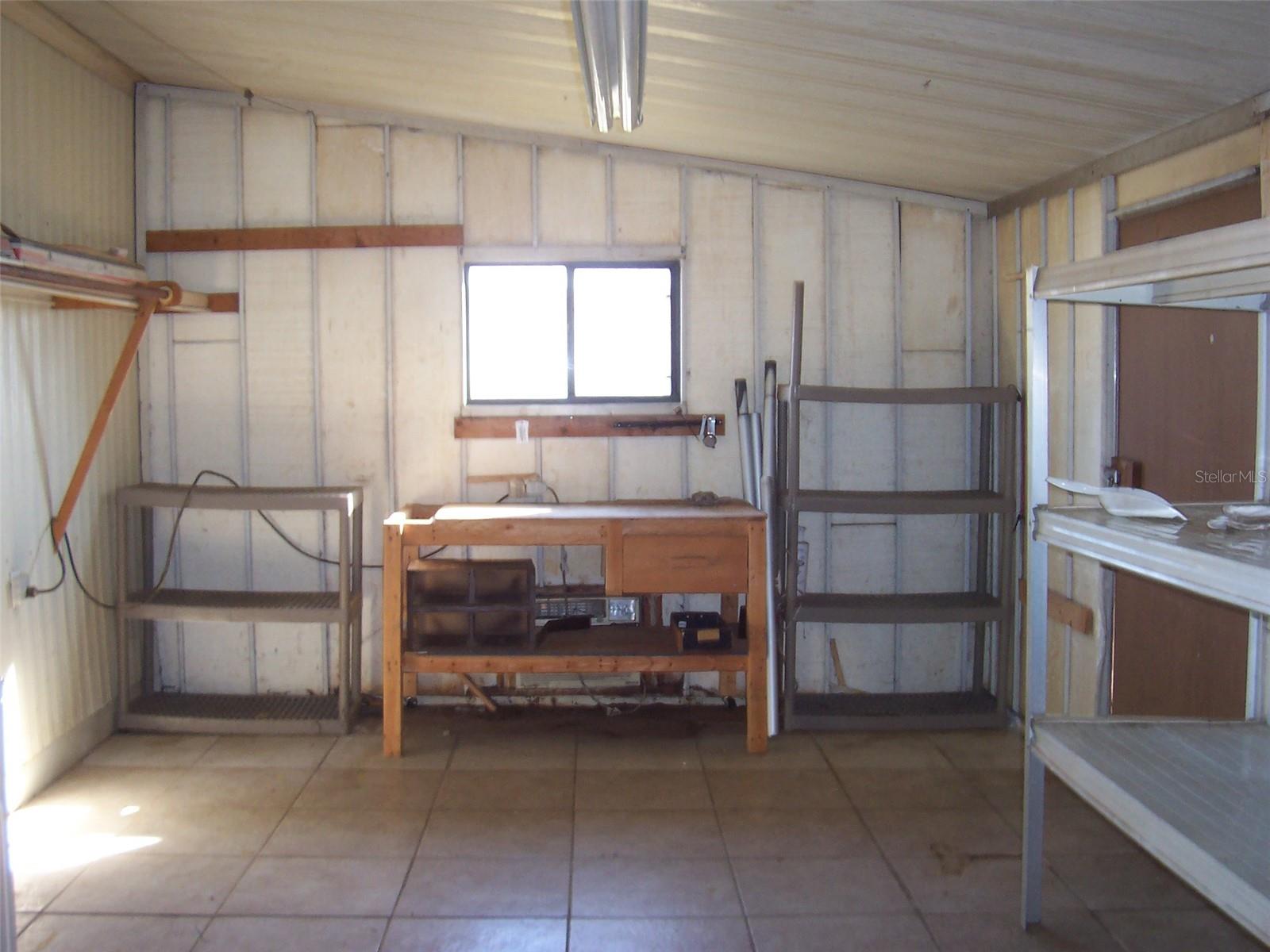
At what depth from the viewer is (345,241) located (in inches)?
173

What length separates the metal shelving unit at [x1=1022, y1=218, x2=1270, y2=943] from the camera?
70.5 inches

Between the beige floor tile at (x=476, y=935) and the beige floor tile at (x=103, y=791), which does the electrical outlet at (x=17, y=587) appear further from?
the beige floor tile at (x=476, y=935)

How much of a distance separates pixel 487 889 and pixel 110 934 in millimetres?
1040

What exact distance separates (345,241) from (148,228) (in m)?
0.93

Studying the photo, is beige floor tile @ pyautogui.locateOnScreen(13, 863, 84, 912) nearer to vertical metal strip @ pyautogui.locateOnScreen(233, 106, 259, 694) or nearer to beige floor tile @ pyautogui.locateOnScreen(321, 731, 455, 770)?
beige floor tile @ pyautogui.locateOnScreen(321, 731, 455, 770)

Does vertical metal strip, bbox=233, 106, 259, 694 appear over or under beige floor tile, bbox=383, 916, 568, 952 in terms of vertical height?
over

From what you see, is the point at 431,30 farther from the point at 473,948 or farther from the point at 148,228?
the point at 473,948

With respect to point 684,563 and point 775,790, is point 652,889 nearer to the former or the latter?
point 775,790

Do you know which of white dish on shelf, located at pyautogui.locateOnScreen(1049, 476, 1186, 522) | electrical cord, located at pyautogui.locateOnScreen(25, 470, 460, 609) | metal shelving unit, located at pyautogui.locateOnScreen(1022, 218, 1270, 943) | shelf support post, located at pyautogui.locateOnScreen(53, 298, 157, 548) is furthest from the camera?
electrical cord, located at pyautogui.locateOnScreen(25, 470, 460, 609)

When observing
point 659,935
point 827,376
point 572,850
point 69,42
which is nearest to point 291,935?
point 572,850

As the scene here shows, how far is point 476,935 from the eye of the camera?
2656mm

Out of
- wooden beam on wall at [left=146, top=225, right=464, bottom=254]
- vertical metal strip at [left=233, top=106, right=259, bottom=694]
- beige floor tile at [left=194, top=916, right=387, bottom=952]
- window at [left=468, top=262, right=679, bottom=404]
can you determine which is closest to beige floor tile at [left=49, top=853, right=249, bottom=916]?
beige floor tile at [left=194, top=916, right=387, bottom=952]

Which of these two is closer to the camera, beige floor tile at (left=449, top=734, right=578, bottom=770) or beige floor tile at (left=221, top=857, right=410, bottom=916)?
beige floor tile at (left=221, top=857, right=410, bottom=916)

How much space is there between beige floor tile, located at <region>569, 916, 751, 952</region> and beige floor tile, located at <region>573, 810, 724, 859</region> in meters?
0.38
